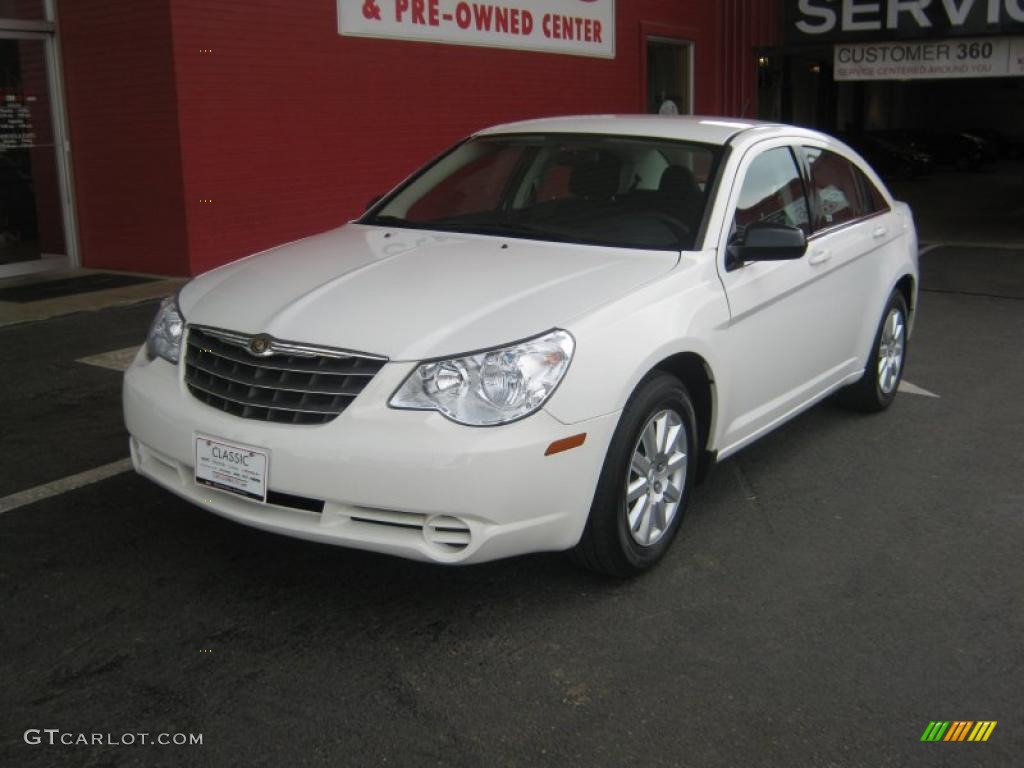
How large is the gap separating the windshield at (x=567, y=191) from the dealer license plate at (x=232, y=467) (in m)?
1.65

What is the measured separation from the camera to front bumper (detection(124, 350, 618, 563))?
3361mm

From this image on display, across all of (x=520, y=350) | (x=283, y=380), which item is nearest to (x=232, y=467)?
(x=283, y=380)

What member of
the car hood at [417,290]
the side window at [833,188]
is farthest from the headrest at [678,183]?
the side window at [833,188]

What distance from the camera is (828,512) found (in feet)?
15.5

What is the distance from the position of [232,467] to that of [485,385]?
2.76 feet

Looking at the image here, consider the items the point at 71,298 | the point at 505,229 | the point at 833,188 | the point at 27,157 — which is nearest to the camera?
the point at 505,229

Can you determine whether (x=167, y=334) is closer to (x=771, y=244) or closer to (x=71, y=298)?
(x=771, y=244)

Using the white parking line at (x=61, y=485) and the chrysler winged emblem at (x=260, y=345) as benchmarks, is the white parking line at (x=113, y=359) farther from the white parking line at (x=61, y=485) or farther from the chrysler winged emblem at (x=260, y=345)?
the chrysler winged emblem at (x=260, y=345)

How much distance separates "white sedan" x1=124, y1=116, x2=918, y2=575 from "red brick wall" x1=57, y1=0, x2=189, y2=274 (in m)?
5.48

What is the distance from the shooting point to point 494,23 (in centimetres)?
1345

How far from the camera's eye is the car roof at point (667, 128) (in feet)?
16.4

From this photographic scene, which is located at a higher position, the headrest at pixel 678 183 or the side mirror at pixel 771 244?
the headrest at pixel 678 183

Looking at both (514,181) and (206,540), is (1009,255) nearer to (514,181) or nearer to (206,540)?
(514,181)

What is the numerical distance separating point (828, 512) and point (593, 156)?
183 cm
